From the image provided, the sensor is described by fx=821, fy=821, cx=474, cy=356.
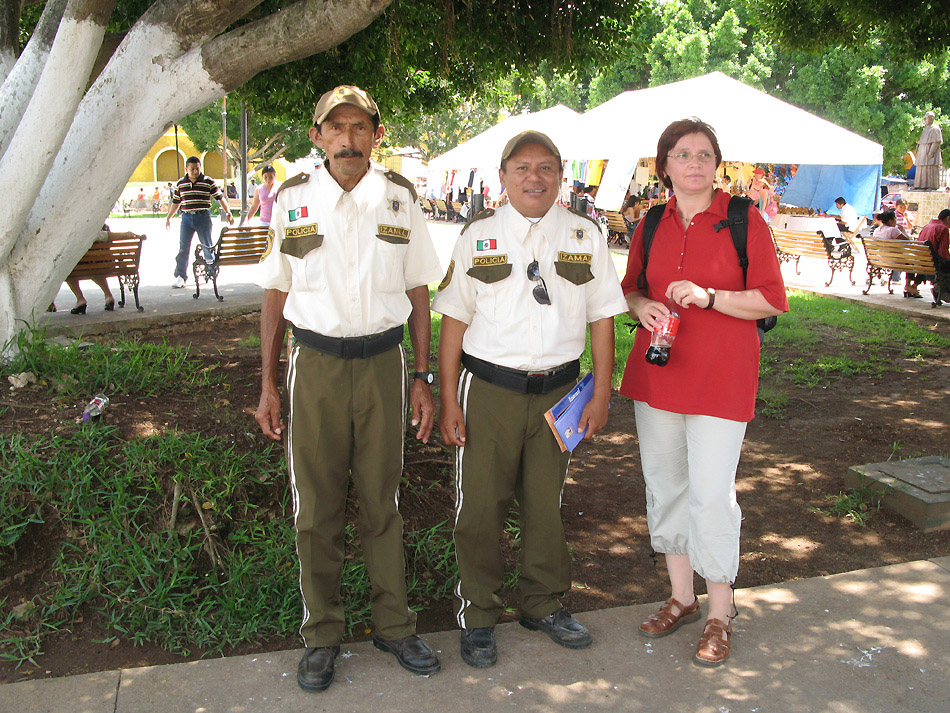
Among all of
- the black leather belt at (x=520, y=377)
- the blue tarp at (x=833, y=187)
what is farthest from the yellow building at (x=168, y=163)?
the black leather belt at (x=520, y=377)

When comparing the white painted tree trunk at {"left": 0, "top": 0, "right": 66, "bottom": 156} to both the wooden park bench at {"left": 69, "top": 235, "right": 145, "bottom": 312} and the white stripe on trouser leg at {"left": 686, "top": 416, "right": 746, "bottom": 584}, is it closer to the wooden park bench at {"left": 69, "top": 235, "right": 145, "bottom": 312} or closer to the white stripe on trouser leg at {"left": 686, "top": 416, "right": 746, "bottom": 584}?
the wooden park bench at {"left": 69, "top": 235, "right": 145, "bottom": 312}

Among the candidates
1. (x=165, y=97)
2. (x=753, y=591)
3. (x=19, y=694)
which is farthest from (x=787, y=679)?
→ (x=165, y=97)

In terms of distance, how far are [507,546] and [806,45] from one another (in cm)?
768

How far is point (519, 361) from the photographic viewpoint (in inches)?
124

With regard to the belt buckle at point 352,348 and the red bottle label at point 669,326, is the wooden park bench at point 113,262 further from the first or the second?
the red bottle label at point 669,326

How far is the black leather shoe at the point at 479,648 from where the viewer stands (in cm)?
320

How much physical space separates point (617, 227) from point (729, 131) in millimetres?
5797

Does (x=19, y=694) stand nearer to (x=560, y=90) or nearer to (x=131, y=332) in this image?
(x=131, y=332)

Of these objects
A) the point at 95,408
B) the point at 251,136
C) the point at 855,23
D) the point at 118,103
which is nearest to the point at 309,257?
the point at 95,408

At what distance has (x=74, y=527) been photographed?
12.2ft

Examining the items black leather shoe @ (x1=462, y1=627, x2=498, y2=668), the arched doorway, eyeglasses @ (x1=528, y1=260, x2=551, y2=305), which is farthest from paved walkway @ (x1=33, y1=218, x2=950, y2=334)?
the arched doorway

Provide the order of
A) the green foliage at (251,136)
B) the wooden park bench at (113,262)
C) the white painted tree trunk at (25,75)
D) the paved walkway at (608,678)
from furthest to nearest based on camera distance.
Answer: the green foliage at (251,136) → the wooden park bench at (113,262) → the white painted tree trunk at (25,75) → the paved walkway at (608,678)

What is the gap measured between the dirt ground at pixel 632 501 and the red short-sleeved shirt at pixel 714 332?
1.20 m

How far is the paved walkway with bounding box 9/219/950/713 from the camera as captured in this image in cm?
296
